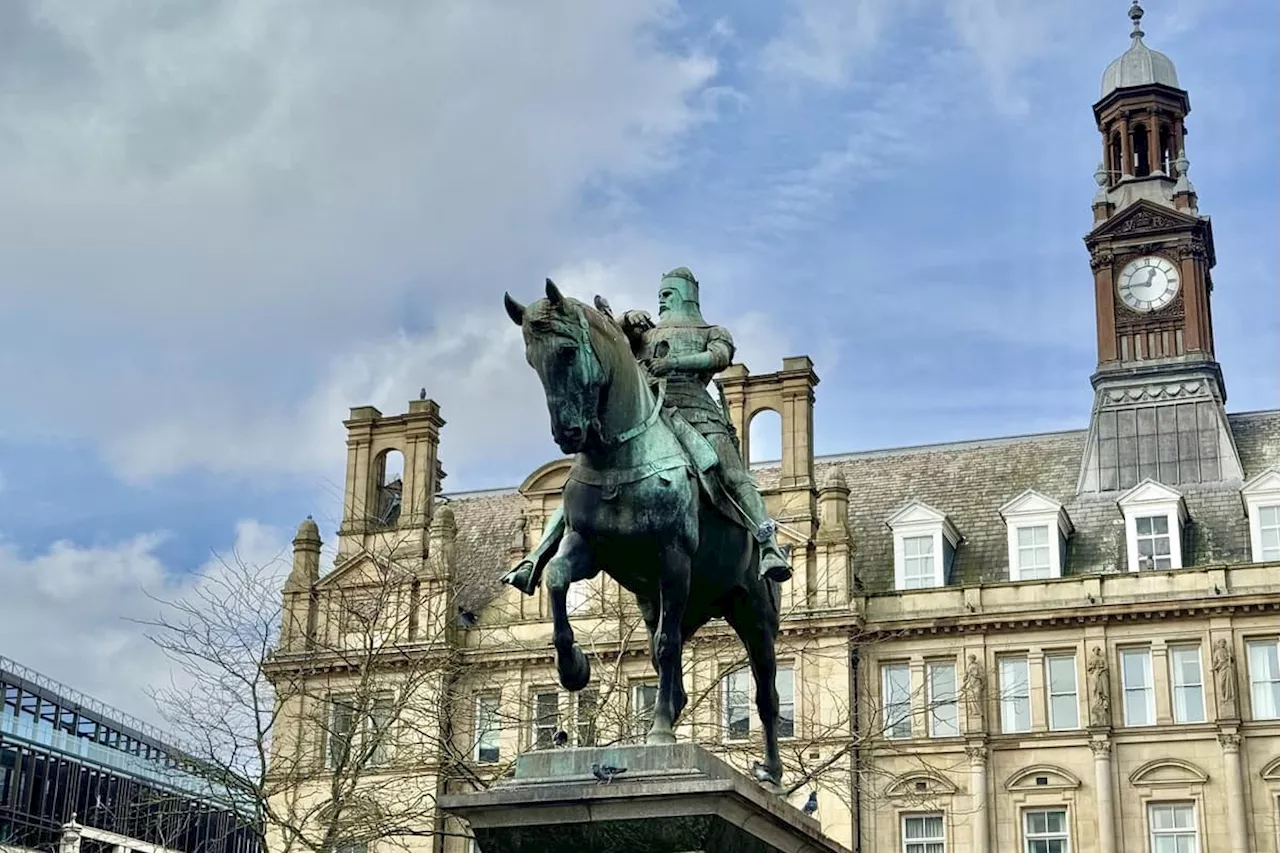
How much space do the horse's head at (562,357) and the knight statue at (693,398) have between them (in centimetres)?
124

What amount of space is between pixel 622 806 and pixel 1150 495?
128 feet

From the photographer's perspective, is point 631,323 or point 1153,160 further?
point 1153,160

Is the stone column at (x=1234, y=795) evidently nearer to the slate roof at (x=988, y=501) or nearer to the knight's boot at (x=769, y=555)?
the slate roof at (x=988, y=501)

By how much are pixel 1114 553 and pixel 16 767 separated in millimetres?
47057

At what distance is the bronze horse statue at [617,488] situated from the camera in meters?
10.8

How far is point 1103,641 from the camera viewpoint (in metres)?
45.5

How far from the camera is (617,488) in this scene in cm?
1135

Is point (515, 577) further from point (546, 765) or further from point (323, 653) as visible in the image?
point (323, 653)

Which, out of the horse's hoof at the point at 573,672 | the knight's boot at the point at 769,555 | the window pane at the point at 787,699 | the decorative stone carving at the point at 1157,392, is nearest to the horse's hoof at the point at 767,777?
the knight's boot at the point at 769,555

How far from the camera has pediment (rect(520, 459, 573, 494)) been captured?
5022cm

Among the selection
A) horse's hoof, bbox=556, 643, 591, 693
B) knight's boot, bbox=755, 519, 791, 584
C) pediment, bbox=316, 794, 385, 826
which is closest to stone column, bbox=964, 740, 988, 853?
pediment, bbox=316, 794, 385, 826

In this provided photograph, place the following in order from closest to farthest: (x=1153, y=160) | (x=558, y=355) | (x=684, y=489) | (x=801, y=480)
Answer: (x=558, y=355), (x=684, y=489), (x=801, y=480), (x=1153, y=160)

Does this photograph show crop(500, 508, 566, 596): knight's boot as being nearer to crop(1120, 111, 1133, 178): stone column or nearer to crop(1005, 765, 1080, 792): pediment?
crop(1005, 765, 1080, 792): pediment

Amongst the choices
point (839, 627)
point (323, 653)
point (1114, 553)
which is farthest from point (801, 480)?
point (323, 653)
